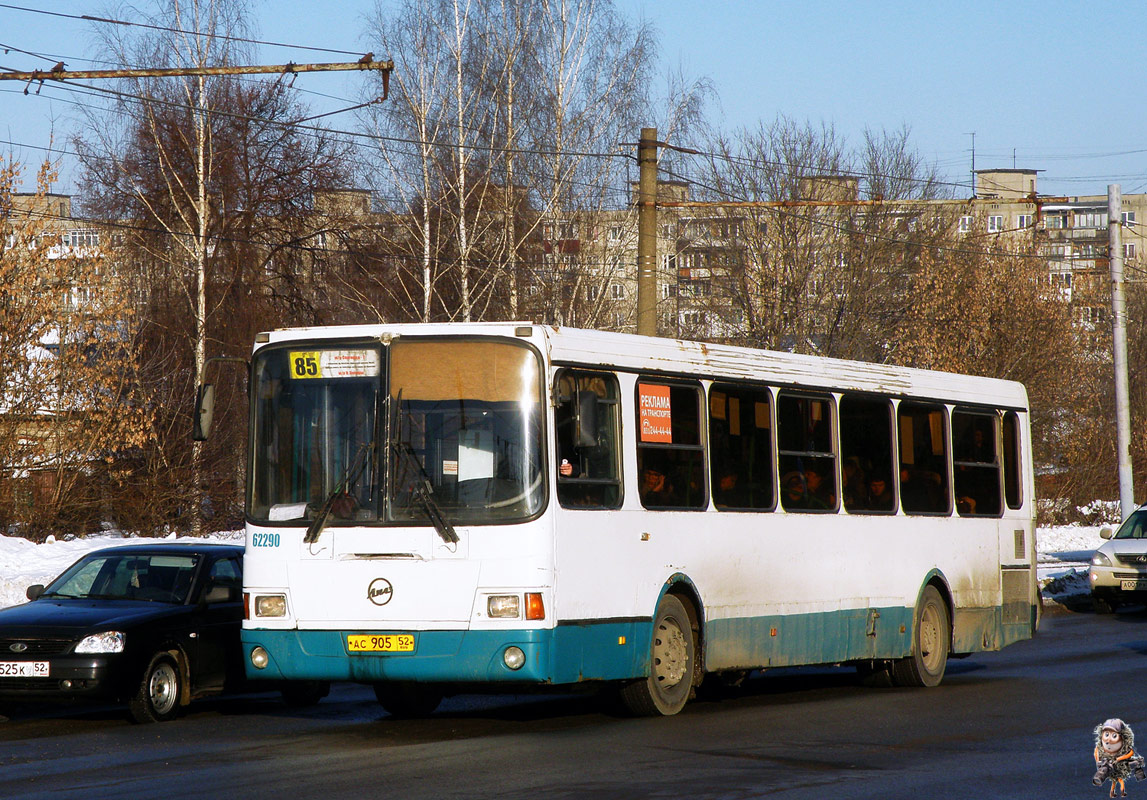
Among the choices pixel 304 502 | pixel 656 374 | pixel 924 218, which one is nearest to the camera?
pixel 304 502

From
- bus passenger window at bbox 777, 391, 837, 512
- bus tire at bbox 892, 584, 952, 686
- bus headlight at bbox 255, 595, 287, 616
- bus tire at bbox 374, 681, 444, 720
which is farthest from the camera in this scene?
bus tire at bbox 892, 584, 952, 686

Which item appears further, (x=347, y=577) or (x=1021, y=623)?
(x=1021, y=623)

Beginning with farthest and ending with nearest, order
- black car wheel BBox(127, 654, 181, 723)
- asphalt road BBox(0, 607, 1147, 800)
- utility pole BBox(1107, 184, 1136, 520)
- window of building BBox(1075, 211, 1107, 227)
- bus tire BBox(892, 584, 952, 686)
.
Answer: window of building BBox(1075, 211, 1107, 227), utility pole BBox(1107, 184, 1136, 520), bus tire BBox(892, 584, 952, 686), black car wheel BBox(127, 654, 181, 723), asphalt road BBox(0, 607, 1147, 800)

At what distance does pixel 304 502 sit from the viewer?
422 inches

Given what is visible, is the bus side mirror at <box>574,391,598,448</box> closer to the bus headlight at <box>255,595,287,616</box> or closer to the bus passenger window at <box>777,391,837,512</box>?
the bus headlight at <box>255,595,287,616</box>

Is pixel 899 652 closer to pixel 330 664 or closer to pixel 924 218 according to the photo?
pixel 330 664

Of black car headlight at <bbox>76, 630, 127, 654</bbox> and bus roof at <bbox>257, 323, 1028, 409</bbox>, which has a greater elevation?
bus roof at <bbox>257, 323, 1028, 409</bbox>

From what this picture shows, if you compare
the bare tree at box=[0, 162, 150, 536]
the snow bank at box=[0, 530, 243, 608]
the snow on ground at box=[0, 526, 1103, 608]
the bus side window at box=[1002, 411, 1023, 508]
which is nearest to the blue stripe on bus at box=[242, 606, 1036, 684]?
the bus side window at box=[1002, 411, 1023, 508]

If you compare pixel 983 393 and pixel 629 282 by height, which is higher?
pixel 629 282

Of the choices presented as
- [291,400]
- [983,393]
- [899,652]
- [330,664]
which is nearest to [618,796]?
[330,664]

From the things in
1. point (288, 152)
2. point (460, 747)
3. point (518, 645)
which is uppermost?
point (288, 152)

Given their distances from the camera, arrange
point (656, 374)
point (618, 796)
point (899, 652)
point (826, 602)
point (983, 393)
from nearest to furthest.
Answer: point (618, 796), point (656, 374), point (826, 602), point (899, 652), point (983, 393)

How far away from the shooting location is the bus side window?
1625cm

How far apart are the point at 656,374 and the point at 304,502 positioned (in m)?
2.72
